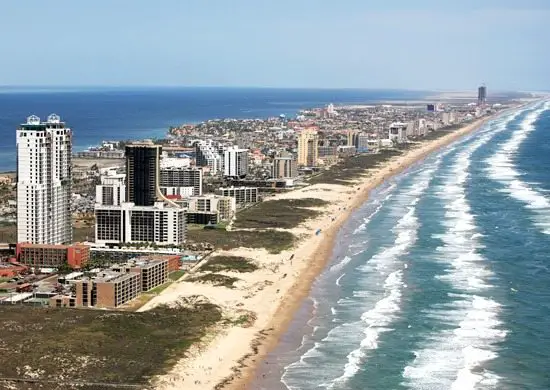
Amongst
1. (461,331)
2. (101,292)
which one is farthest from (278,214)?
(461,331)

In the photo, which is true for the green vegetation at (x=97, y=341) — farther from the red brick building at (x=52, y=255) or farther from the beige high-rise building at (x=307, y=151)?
the beige high-rise building at (x=307, y=151)

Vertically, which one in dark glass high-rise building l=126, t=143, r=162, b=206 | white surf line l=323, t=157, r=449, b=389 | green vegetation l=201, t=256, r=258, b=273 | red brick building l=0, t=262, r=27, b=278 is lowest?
red brick building l=0, t=262, r=27, b=278

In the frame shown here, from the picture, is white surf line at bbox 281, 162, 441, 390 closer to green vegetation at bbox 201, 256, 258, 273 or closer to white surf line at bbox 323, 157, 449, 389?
white surf line at bbox 323, 157, 449, 389

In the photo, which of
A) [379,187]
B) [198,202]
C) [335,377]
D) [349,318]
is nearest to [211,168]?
[379,187]

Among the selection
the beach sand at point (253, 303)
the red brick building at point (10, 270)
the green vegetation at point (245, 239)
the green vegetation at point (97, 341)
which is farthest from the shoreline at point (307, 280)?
the red brick building at point (10, 270)

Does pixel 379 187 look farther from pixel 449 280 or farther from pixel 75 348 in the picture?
pixel 75 348

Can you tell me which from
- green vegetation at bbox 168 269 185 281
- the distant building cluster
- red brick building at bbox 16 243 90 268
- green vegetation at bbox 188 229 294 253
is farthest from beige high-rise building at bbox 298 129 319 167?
green vegetation at bbox 168 269 185 281
